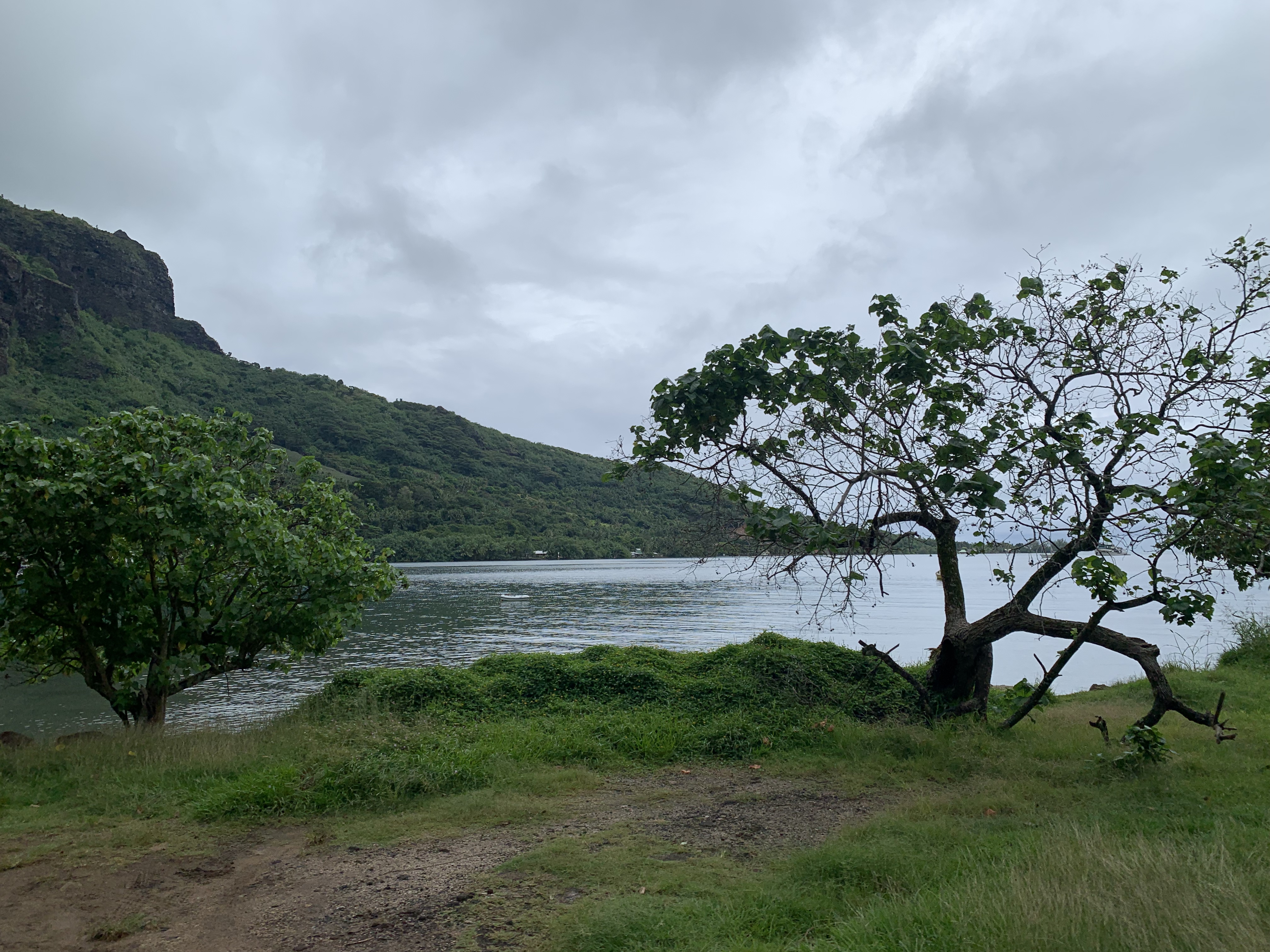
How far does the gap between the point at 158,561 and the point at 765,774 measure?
346 inches

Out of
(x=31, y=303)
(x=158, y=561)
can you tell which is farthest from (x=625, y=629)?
(x=31, y=303)

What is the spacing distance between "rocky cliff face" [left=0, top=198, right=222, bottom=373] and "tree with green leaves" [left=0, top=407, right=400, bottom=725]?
334 feet

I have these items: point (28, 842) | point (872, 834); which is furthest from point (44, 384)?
point (872, 834)

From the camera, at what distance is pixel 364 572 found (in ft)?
39.8

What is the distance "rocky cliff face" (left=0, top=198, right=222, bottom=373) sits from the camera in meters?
113

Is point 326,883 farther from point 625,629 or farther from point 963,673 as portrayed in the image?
point 625,629

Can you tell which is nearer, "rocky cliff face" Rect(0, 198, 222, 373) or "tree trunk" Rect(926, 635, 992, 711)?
"tree trunk" Rect(926, 635, 992, 711)

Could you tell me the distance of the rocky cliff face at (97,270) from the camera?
113m

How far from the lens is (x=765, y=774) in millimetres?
9031

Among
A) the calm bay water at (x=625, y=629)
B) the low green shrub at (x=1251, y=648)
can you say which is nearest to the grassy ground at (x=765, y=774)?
the calm bay water at (x=625, y=629)

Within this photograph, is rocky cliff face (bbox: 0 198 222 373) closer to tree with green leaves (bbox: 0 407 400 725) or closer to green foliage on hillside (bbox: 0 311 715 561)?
green foliage on hillside (bbox: 0 311 715 561)

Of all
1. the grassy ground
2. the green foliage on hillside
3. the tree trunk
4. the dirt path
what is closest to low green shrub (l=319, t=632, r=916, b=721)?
→ the grassy ground

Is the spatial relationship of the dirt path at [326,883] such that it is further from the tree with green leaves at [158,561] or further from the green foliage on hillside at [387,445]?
the green foliage on hillside at [387,445]

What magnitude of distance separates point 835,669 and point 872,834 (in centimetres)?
682
